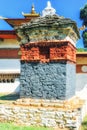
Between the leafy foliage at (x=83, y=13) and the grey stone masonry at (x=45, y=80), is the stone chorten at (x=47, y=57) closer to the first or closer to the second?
the grey stone masonry at (x=45, y=80)

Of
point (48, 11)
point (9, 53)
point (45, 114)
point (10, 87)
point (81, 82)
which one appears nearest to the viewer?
point (45, 114)

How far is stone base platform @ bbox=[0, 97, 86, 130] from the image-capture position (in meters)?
8.66

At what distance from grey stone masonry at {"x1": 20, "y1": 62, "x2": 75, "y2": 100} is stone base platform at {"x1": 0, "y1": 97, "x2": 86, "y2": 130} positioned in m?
0.29

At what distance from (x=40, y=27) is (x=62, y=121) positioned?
308 centimetres

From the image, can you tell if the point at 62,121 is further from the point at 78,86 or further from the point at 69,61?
the point at 78,86

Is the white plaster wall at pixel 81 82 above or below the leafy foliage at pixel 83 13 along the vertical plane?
below

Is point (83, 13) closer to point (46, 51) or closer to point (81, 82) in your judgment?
point (81, 82)

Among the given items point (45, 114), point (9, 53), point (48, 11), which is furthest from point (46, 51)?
point (9, 53)

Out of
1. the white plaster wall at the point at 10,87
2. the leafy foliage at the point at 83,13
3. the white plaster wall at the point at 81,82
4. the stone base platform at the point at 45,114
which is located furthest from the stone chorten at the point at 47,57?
the leafy foliage at the point at 83,13

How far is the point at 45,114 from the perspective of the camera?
8938mm

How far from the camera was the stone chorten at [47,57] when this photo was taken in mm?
9875

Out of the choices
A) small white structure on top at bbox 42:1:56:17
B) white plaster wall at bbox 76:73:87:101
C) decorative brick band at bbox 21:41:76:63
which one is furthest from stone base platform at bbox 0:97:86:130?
white plaster wall at bbox 76:73:87:101

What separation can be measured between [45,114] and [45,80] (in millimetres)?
1415

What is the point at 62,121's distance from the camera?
8.72 meters
